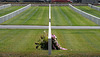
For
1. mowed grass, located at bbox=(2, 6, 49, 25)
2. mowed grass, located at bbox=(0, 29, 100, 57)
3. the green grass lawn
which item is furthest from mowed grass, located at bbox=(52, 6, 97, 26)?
mowed grass, located at bbox=(0, 29, 100, 57)

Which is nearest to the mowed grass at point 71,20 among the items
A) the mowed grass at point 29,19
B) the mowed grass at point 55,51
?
the mowed grass at point 29,19

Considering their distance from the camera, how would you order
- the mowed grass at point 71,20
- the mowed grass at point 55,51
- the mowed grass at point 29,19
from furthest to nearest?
1. the mowed grass at point 29,19
2. the mowed grass at point 71,20
3. the mowed grass at point 55,51

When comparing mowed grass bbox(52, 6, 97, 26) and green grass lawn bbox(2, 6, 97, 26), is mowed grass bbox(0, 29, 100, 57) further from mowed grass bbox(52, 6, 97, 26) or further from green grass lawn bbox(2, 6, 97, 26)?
green grass lawn bbox(2, 6, 97, 26)

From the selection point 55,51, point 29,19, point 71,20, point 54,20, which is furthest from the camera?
point 29,19

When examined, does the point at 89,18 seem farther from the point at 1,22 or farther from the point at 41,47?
the point at 41,47

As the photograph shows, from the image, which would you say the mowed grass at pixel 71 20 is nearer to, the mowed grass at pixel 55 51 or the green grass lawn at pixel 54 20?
the green grass lawn at pixel 54 20

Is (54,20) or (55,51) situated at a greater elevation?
(55,51)

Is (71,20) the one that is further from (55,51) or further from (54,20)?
(55,51)

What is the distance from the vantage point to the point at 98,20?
3347 cm

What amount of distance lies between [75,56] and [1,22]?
2639cm

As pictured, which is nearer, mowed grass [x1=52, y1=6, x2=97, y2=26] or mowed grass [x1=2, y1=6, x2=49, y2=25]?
mowed grass [x1=52, y1=6, x2=97, y2=26]

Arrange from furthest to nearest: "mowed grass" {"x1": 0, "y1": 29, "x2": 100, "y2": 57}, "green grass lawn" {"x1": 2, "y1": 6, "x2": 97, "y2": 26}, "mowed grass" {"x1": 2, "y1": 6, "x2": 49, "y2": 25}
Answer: "mowed grass" {"x1": 2, "y1": 6, "x2": 49, "y2": 25} → "green grass lawn" {"x1": 2, "y1": 6, "x2": 97, "y2": 26} → "mowed grass" {"x1": 0, "y1": 29, "x2": 100, "y2": 57}

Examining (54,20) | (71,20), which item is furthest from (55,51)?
(71,20)

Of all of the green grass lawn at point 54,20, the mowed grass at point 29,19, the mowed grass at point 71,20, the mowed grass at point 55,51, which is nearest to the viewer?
the mowed grass at point 55,51
